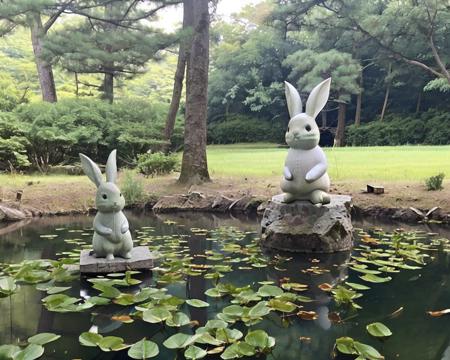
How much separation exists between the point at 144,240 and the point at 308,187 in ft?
7.07

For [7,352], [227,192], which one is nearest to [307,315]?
[7,352]

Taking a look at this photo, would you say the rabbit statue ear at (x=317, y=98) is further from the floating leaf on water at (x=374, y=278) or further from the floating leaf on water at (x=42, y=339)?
the floating leaf on water at (x=42, y=339)

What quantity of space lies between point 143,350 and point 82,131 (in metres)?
10.1

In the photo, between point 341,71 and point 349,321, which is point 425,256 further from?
point 341,71

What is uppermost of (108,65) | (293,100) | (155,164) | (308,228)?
(108,65)

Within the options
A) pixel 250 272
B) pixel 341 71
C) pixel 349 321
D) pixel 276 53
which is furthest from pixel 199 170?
pixel 276 53

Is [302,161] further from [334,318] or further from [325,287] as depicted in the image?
[334,318]

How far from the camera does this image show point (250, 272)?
442 centimetres

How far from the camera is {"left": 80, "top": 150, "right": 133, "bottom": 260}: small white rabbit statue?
429 cm

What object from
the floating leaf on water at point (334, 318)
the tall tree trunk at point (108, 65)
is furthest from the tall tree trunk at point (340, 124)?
the floating leaf on water at point (334, 318)

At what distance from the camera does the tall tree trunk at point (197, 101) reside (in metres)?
9.30

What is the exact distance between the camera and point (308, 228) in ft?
17.7

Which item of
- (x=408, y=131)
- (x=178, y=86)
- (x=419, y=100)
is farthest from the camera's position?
(x=419, y=100)

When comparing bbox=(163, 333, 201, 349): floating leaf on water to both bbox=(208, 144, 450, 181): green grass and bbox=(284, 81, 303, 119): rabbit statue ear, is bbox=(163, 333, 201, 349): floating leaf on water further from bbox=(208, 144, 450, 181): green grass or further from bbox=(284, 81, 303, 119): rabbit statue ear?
bbox=(208, 144, 450, 181): green grass
